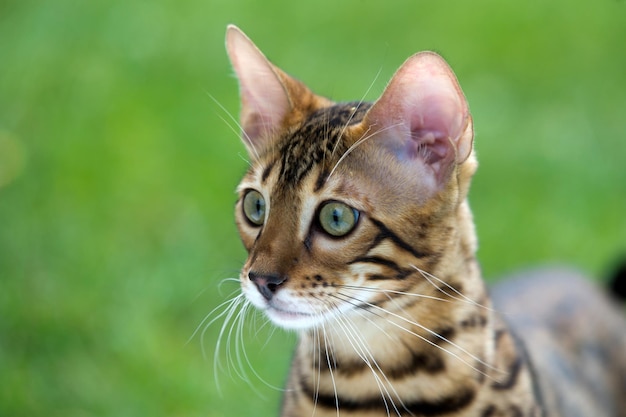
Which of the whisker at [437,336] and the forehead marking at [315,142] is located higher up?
the forehead marking at [315,142]

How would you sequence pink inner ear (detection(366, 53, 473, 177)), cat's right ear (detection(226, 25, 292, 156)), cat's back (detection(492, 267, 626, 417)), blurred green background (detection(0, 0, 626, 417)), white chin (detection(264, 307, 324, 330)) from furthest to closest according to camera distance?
blurred green background (detection(0, 0, 626, 417)), cat's back (detection(492, 267, 626, 417)), cat's right ear (detection(226, 25, 292, 156)), white chin (detection(264, 307, 324, 330)), pink inner ear (detection(366, 53, 473, 177))

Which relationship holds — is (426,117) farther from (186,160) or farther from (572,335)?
(186,160)

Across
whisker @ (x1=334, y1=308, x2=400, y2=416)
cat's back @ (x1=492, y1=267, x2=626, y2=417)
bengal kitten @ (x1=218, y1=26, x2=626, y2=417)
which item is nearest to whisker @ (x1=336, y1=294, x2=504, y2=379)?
bengal kitten @ (x1=218, y1=26, x2=626, y2=417)

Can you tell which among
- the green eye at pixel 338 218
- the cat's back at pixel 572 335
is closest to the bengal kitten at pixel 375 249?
the green eye at pixel 338 218

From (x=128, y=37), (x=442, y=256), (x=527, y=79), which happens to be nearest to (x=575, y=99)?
(x=527, y=79)

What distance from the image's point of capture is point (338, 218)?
2207mm

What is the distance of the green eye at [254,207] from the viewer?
2.38m

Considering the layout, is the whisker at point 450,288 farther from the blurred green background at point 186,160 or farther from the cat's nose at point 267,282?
the blurred green background at point 186,160

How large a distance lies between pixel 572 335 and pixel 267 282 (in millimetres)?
1577

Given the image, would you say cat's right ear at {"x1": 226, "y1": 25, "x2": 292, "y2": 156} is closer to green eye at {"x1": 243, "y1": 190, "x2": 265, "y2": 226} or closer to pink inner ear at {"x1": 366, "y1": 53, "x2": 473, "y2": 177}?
green eye at {"x1": 243, "y1": 190, "x2": 265, "y2": 226}

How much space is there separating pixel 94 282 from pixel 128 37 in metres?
2.09

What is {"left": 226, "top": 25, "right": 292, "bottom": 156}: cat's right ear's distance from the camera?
248 centimetres

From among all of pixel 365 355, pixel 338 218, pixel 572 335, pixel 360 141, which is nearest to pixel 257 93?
pixel 360 141

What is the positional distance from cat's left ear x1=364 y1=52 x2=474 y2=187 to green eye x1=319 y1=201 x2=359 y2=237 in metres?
0.22
